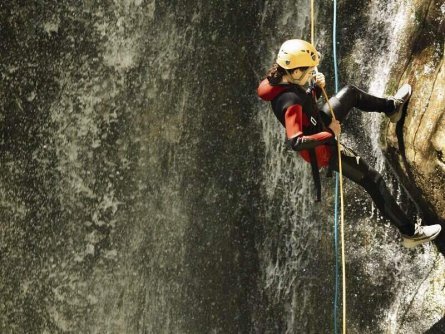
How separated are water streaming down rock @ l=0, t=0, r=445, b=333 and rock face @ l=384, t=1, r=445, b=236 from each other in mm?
290

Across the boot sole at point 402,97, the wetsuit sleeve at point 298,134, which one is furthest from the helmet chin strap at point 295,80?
the boot sole at point 402,97

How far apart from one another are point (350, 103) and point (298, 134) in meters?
0.61

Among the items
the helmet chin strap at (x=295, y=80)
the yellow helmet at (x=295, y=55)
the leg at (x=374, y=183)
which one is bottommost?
the leg at (x=374, y=183)

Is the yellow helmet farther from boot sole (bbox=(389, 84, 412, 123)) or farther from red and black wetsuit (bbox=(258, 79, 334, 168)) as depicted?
boot sole (bbox=(389, 84, 412, 123))

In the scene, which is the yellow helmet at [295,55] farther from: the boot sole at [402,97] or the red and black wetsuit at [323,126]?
the boot sole at [402,97]

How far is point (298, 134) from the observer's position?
335 centimetres

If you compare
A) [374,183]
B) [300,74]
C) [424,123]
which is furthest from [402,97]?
[300,74]

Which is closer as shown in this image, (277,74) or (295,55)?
(295,55)

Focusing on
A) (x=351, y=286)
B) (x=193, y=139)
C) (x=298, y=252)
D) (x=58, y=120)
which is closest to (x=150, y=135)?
(x=193, y=139)

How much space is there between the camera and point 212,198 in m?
5.08

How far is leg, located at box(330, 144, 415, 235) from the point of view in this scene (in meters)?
3.77

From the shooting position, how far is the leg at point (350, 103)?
3.76 m

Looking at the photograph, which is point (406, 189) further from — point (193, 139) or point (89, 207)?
point (89, 207)

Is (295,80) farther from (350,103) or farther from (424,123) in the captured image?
(424,123)
